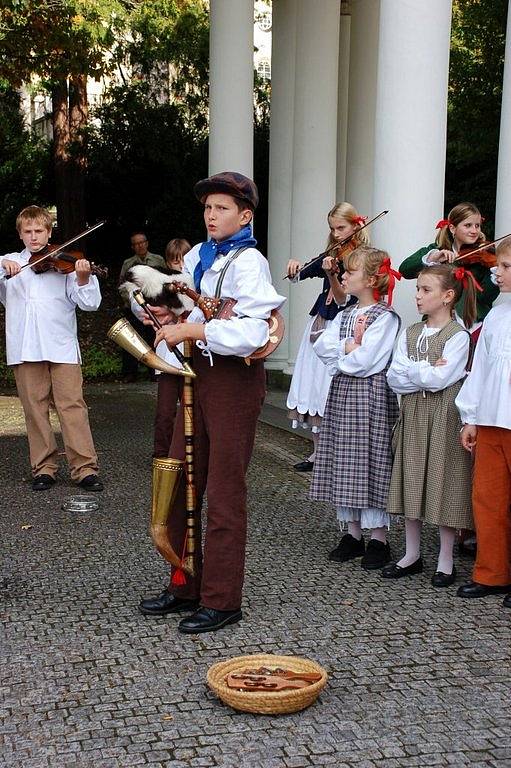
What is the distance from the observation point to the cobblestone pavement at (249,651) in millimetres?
3500

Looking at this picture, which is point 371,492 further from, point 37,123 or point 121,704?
point 37,123

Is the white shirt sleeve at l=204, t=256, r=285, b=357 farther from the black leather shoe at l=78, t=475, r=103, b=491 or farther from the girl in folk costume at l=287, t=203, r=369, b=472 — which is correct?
the black leather shoe at l=78, t=475, r=103, b=491

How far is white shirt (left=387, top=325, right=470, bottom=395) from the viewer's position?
5273mm

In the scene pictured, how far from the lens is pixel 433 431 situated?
534 cm

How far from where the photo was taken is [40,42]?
44.7 feet

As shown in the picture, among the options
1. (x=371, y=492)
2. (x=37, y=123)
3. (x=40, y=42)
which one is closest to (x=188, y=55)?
(x=37, y=123)

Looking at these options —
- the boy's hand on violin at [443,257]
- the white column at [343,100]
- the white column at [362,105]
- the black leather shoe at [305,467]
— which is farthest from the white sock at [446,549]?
the white column at [343,100]

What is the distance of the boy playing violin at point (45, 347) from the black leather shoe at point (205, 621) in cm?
300

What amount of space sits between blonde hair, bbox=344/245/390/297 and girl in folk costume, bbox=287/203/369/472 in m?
0.98

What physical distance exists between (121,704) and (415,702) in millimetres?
1058

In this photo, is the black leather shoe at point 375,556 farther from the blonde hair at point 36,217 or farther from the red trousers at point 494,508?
the blonde hair at point 36,217

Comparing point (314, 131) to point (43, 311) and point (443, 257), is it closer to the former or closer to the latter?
point (43, 311)

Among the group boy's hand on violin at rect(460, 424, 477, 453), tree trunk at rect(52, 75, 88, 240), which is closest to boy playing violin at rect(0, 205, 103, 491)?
boy's hand on violin at rect(460, 424, 477, 453)

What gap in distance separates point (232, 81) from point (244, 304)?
7.76 metres
